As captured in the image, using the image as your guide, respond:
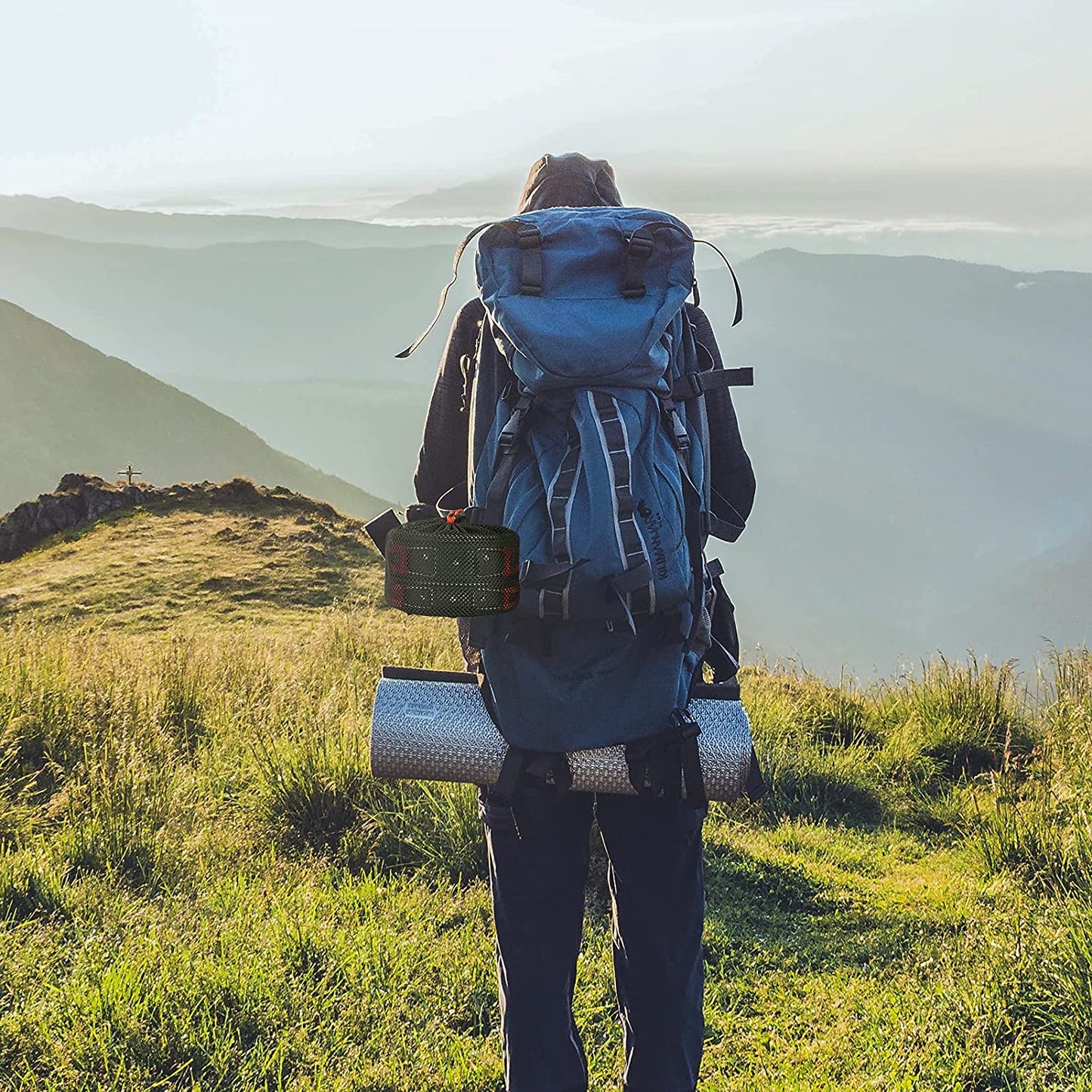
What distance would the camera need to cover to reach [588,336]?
183cm

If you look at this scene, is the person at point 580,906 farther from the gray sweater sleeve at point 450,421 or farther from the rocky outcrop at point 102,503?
the rocky outcrop at point 102,503

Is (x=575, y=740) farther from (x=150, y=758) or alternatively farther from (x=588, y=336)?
(x=150, y=758)

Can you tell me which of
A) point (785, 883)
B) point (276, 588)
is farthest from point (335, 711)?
point (276, 588)

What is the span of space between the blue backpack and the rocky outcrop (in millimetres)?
16943

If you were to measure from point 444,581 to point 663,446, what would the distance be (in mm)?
602

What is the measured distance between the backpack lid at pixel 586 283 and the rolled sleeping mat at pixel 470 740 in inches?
30.5

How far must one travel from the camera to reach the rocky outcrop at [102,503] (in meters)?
18.0

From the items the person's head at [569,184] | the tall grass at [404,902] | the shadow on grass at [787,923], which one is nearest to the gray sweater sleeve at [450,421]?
the person's head at [569,184]

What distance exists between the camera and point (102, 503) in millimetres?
18641

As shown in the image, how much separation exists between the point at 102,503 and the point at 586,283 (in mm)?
19091

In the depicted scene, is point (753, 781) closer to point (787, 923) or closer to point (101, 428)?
point (787, 923)

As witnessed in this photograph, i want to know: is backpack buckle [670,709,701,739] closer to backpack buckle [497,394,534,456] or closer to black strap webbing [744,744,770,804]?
black strap webbing [744,744,770,804]

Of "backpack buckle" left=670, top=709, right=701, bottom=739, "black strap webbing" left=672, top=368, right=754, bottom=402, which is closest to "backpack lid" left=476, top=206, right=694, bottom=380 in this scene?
"black strap webbing" left=672, top=368, right=754, bottom=402

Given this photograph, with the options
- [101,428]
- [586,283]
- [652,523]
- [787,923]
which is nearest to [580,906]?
[652,523]
